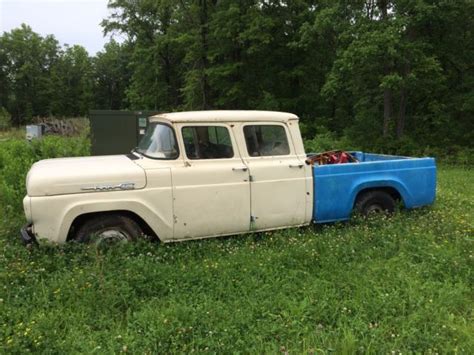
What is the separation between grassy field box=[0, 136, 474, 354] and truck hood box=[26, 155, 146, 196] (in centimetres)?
67

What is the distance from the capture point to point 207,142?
5.54 metres

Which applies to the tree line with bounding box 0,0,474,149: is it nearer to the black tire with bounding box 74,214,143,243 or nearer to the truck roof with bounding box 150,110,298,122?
the truck roof with bounding box 150,110,298,122

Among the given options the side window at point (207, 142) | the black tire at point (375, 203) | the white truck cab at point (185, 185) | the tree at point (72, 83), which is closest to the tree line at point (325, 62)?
the black tire at point (375, 203)

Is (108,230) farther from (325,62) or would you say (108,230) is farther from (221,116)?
(325,62)

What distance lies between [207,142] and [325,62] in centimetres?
2101

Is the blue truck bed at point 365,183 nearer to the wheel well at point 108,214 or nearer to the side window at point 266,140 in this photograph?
the side window at point 266,140

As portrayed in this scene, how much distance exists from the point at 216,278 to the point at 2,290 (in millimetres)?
2108

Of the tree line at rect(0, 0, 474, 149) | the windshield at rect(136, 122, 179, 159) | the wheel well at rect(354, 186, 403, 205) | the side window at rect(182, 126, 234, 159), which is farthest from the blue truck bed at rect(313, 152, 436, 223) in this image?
the tree line at rect(0, 0, 474, 149)

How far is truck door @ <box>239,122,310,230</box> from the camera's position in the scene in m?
5.64

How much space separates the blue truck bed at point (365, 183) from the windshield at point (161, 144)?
2.05 metres

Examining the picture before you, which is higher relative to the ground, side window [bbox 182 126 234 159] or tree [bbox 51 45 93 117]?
tree [bbox 51 45 93 117]

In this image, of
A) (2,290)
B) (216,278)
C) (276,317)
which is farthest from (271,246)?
(2,290)

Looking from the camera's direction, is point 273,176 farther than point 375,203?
No

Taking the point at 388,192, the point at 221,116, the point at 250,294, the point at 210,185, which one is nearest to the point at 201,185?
the point at 210,185
